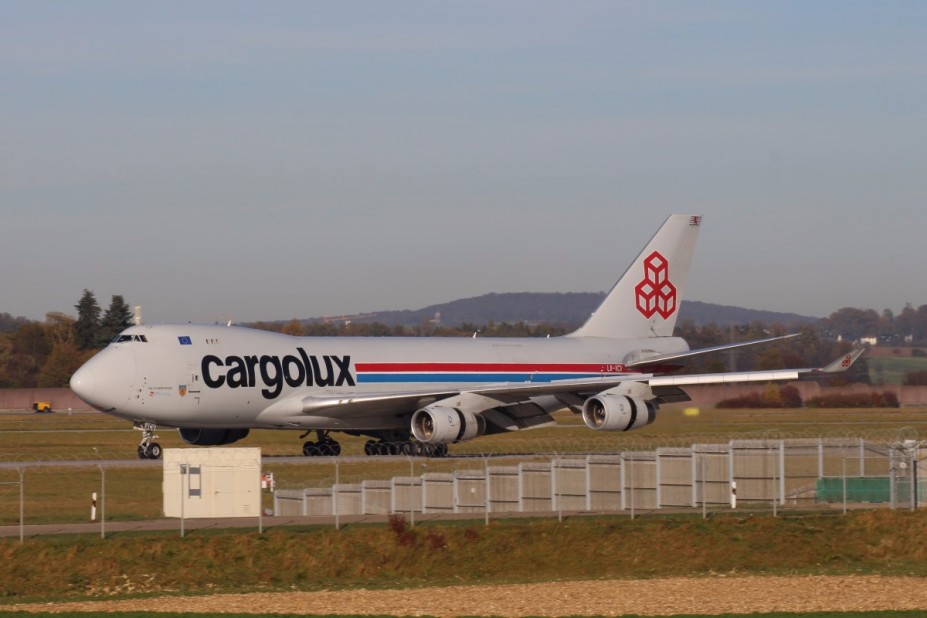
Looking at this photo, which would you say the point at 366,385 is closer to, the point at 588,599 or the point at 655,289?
the point at 655,289

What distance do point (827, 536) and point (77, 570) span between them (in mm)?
15587

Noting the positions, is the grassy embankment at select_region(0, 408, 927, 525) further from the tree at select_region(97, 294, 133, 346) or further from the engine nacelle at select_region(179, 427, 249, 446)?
the tree at select_region(97, 294, 133, 346)

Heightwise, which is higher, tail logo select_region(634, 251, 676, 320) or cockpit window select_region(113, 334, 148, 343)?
tail logo select_region(634, 251, 676, 320)

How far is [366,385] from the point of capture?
172ft

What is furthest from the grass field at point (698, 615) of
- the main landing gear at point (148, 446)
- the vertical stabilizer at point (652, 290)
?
the vertical stabilizer at point (652, 290)

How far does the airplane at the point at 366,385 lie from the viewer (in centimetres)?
4725

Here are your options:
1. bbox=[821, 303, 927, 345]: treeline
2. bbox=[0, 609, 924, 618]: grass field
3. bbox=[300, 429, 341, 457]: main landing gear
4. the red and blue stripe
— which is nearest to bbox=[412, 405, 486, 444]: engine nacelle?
the red and blue stripe

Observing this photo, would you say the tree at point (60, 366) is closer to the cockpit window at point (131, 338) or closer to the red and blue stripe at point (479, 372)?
the red and blue stripe at point (479, 372)

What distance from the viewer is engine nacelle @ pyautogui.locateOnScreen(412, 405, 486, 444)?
1934 inches

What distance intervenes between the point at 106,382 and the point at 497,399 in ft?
44.2

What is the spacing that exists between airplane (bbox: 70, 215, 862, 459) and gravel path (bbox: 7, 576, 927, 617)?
761 inches

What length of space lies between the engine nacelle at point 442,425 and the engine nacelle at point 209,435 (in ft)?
22.2

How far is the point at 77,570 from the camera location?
28.4 meters

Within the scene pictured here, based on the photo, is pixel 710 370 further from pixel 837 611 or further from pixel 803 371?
pixel 837 611
